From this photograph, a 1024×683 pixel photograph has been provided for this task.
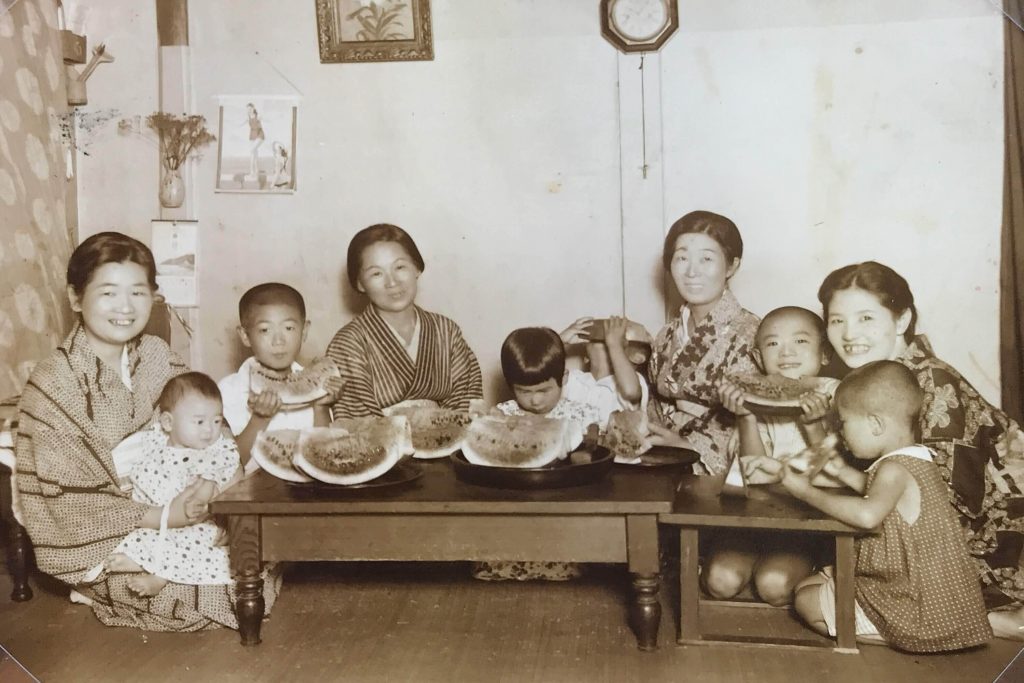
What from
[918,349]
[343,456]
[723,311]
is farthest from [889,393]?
[343,456]

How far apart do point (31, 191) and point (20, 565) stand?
45.6 inches

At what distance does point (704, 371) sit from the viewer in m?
2.78

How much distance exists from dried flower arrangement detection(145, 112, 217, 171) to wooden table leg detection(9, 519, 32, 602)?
1221 millimetres

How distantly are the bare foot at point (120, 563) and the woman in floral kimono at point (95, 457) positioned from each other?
0.05ft

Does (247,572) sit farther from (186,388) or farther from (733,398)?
(733,398)

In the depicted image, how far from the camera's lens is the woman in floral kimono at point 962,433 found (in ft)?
7.82

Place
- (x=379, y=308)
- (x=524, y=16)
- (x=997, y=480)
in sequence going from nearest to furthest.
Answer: (x=997, y=480) → (x=524, y=16) → (x=379, y=308)

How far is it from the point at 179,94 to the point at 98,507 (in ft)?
4.10

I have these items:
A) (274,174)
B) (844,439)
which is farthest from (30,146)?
(844,439)

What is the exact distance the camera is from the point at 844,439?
232cm

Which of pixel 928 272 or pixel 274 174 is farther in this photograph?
pixel 274 174

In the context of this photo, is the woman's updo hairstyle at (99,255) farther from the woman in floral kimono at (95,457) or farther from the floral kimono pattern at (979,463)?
the floral kimono pattern at (979,463)

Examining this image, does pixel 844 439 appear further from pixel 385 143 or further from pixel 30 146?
pixel 30 146

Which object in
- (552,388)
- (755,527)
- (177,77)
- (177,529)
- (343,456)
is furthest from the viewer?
(552,388)
